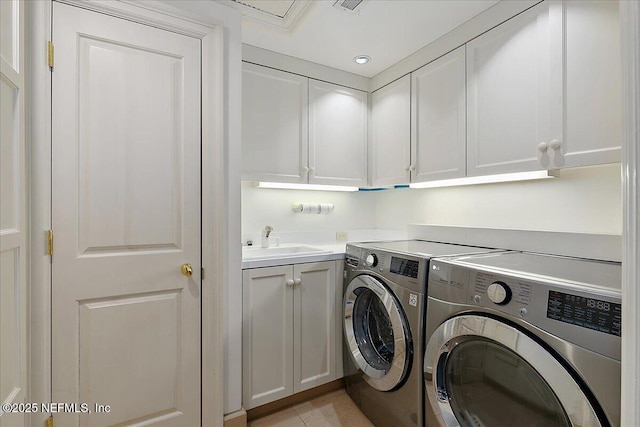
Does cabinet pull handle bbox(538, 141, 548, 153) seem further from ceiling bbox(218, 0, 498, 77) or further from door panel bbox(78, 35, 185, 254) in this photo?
door panel bbox(78, 35, 185, 254)

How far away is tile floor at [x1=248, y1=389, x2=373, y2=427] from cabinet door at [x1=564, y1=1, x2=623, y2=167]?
173 cm

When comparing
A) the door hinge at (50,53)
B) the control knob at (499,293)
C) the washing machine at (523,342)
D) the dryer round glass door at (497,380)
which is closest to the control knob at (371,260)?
the washing machine at (523,342)

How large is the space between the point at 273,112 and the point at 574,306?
6.39 ft

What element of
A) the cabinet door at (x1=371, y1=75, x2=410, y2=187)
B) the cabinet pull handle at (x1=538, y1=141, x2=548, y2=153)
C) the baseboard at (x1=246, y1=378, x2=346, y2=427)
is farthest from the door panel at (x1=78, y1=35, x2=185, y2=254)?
the cabinet pull handle at (x1=538, y1=141, x2=548, y2=153)

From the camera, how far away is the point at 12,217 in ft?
3.39

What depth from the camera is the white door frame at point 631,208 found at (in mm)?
600

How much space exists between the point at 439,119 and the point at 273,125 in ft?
3.68

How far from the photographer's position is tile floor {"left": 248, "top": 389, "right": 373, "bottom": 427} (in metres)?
1.77

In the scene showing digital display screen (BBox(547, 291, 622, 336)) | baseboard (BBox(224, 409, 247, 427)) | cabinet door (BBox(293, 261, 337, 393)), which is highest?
digital display screen (BBox(547, 291, 622, 336))

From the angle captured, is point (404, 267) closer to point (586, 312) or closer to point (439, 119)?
point (586, 312)

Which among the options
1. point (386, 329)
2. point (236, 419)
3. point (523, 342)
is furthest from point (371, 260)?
point (236, 419)

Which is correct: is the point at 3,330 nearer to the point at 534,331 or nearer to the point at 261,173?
the point at 261,173

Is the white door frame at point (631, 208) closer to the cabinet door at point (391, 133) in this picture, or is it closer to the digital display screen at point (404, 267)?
the digital display screen at point (404, 267)

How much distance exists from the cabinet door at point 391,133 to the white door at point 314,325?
88 cm
